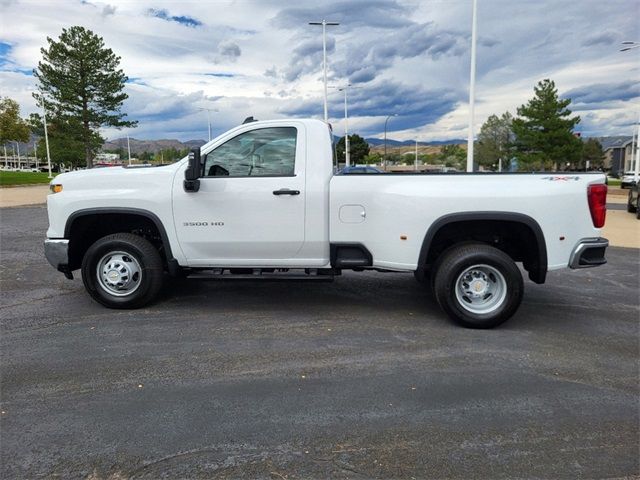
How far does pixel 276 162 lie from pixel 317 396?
257cm

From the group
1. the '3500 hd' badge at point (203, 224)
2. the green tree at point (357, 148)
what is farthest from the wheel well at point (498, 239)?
the green tree at point (357, 148)

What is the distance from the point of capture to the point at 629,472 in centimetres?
271

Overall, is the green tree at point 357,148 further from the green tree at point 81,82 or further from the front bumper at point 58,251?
the front bumper at point 58,251

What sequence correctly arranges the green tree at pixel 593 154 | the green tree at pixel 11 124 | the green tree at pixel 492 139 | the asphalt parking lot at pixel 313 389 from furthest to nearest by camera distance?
the green tree at pixel 593 154 < the green tree at pixel 492 139 < the green tree at pixel 11 124 < the asphalt parking lot at pixel 313 389

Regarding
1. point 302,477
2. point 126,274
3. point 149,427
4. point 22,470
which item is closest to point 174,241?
point 126,274

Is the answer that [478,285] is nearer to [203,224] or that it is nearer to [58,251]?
[203,224]

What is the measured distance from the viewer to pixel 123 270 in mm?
5461

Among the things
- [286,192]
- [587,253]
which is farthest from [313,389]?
[587,253]

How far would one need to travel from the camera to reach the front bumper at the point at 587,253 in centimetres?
481

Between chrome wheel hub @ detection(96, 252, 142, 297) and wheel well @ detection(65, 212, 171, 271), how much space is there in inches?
14.0

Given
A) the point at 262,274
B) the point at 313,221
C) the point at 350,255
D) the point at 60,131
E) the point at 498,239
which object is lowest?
the point at 262,274

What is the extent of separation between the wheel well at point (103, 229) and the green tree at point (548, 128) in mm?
39710

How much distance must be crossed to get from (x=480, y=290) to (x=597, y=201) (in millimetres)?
1380

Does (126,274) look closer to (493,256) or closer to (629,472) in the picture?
(493,256)
